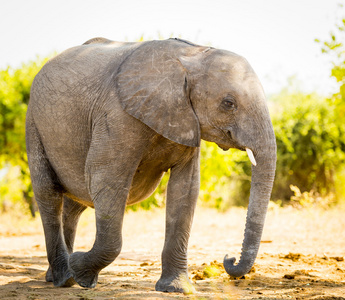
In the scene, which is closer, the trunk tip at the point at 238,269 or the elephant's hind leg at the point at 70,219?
the trunk tip at the point at 238,269

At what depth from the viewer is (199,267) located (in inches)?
289

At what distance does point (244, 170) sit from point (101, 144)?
18116mm

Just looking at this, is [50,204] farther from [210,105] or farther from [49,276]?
[210,105]

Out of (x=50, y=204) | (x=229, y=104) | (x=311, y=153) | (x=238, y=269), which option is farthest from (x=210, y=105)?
(x=311, y=153)

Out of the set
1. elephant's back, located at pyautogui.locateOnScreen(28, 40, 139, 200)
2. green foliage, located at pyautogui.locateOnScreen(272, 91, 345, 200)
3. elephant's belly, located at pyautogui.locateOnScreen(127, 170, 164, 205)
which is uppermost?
elephant's back, located at pyautogui.locateOnScreen(28, 40, 139, 200)

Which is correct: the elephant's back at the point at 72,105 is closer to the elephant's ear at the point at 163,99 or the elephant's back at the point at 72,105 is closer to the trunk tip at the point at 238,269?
the elephant's ear at the point at 163,99

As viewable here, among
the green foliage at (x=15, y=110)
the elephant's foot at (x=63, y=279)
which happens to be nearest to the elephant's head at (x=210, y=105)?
the elephant's foot at (x=63, y=279)

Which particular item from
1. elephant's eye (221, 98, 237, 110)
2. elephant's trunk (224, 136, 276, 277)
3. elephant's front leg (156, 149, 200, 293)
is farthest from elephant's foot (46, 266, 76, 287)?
elephant's eye (221, 98, 237, 110)

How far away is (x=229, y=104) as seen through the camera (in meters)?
4.83

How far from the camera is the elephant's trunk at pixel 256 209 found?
4652 mm

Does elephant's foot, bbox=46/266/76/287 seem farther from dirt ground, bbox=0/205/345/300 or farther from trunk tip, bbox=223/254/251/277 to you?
trunk tip, bbox=223/254/251/277

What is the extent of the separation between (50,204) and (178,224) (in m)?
1.60

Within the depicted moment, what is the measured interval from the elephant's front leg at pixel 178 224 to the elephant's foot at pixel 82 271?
0.69 metres

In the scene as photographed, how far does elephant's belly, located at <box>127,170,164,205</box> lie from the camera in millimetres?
5512
